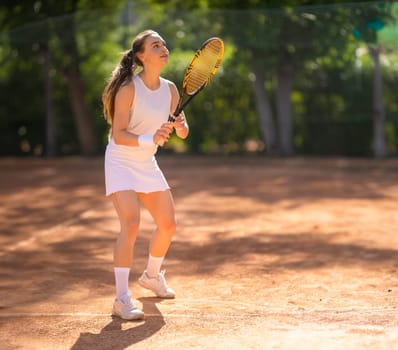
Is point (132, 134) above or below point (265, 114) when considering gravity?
above

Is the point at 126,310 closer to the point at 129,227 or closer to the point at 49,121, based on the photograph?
the point at 129,227

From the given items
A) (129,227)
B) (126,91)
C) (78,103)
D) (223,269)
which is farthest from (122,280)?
(78,103)

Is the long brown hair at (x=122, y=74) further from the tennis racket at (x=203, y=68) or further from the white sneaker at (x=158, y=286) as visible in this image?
the white sneaker at (x=158, y=286)

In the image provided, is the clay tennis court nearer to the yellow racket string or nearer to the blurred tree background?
the yellow racket string

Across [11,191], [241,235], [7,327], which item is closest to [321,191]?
[241,235]

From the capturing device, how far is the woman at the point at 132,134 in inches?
203

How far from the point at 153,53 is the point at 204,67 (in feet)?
1.68

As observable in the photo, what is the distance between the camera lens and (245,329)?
4754 millimetres

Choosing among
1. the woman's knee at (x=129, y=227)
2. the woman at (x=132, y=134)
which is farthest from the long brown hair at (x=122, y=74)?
the woman's knee at (x=129, y=227)

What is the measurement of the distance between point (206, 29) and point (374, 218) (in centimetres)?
635

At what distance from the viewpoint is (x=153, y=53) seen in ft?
17.1

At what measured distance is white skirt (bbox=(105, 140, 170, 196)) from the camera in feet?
17.1

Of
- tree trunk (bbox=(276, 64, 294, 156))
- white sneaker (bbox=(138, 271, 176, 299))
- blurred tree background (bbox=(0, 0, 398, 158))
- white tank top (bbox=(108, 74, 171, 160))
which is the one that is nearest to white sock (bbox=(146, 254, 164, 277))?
white sneaker (bbox=(138, 271, 176, 299))

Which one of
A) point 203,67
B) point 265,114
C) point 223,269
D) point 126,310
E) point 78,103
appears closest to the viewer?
point 126,310
